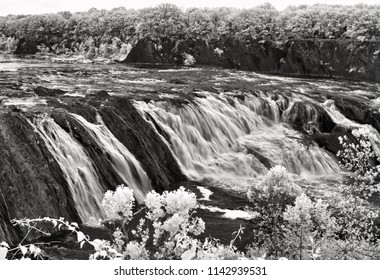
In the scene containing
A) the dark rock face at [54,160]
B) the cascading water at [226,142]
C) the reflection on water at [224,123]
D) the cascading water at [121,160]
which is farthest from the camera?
the cascading water at [226,142]

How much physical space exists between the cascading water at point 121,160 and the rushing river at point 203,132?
5cm

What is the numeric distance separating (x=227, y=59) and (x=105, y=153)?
55.0 metres

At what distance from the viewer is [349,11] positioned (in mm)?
82875

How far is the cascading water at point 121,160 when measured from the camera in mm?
19625

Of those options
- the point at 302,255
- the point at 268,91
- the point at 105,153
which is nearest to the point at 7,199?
the point at 105,153

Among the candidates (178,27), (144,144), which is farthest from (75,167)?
(178,27)

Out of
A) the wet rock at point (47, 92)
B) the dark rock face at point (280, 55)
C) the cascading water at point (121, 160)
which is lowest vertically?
the dark rock face at point (280, 55)

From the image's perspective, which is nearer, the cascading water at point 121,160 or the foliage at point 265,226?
the foliage at point 265,226

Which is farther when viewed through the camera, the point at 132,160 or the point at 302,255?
the point at 132,160

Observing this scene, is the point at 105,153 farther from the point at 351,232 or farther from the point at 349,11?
the point at 349,11

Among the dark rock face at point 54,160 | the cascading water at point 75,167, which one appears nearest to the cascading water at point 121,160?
the dark rock face at point 54,160

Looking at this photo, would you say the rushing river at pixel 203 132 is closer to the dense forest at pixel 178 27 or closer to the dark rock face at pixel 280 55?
the dark rock face at pixel 280 55

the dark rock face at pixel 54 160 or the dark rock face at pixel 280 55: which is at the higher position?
the dark rock face at pixel 54 160

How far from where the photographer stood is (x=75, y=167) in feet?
59.5
